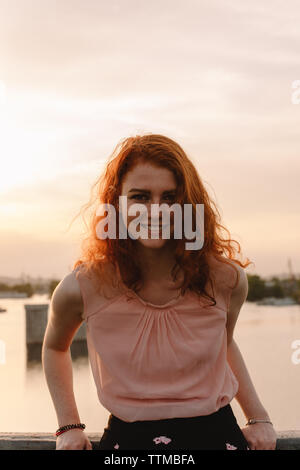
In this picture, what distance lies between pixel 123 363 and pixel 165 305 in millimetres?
191

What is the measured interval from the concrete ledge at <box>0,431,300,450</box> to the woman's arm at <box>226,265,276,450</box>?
0.26 feet

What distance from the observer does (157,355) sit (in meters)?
1.36

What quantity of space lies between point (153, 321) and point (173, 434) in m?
0.29

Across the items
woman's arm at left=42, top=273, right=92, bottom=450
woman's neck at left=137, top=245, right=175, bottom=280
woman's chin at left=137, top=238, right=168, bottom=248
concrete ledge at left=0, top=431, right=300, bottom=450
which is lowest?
concrete ledge at left=0, top=431, right=300, bottom=450

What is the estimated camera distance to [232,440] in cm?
137

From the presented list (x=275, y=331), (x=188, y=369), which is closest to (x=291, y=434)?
(x=188, y=369)

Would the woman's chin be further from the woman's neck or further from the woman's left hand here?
the woman's left hand

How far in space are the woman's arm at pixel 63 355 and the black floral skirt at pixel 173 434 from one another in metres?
0.11

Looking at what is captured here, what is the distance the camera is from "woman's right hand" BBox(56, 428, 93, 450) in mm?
1393

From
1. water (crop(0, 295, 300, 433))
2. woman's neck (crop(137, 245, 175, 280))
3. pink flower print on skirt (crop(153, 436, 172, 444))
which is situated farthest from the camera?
water (crop(0, 295, 300, 433))

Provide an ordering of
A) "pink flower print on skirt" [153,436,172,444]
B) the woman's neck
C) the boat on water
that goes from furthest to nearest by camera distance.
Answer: the boat on water → the woman's neck → "pink flower print on skirt" [153,436,172,444]

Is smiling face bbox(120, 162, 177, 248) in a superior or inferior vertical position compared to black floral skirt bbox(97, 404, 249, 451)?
superior

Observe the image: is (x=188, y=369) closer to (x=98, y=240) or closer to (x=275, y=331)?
(x=98, y=240)

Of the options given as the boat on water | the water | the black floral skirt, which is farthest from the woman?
the boat on water
